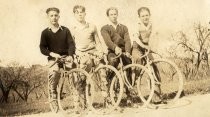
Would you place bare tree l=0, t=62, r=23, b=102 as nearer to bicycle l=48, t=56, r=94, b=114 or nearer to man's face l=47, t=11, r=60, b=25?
bicycle l=48, t=56, r=94, b=114

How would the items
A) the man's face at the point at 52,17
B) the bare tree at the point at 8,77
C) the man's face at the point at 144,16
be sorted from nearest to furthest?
the bare tree at the point at 8,77
the man's face at the point at 52,17
the man's face at the point at 144,16

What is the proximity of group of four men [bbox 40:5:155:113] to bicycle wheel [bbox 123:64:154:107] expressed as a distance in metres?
0.07

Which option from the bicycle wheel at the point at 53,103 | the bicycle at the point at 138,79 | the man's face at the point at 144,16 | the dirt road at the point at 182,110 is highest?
the man's face at the point at 144,16

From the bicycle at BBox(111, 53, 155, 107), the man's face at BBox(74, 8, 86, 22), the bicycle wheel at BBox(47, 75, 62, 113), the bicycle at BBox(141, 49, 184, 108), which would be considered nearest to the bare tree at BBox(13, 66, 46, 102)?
the bicycle wheel at BBox(47, 75, 62, 113)

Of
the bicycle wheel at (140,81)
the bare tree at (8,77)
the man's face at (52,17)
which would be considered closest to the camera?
the bare tree at (8,77)

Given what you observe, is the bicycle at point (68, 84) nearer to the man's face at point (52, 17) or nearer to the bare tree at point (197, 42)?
the man's face at point (52, 17)

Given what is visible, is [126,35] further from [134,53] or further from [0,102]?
[0,102]

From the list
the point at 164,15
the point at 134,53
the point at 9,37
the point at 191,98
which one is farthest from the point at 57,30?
the point at 191,98

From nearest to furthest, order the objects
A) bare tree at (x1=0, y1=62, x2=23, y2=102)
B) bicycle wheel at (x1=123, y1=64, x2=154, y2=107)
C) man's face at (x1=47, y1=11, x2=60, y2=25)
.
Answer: bare tree at (x1=0, y1=62, x2=23, y2=102)
man's face at (x1=47, y1=11, x2=60, y2=25)
bicycle wheel at (x1=123, y1=64, x2=154, y2=107)

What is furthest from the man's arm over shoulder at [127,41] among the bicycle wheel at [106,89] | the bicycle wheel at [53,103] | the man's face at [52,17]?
the bicycle wheel at [53,103]

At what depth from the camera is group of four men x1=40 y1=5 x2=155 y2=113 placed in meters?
4.18

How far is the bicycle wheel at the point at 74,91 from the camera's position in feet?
13.7

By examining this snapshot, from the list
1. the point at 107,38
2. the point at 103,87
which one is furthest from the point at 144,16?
the point at 103,87

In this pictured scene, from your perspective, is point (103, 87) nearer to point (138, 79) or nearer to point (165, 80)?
point (138, 79)
